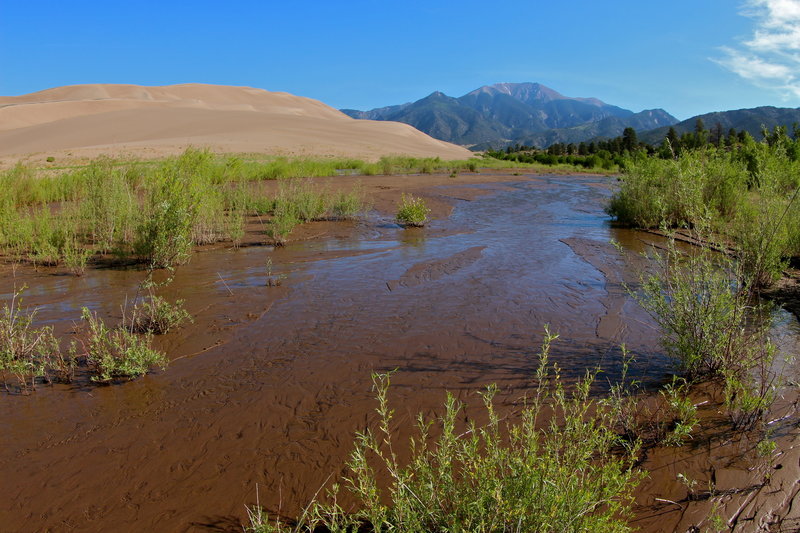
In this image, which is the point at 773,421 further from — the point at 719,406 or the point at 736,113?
the point at 736,113

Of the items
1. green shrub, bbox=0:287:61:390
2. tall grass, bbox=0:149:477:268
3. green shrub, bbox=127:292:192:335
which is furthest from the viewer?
tall grass, bbox=0:149:477:268

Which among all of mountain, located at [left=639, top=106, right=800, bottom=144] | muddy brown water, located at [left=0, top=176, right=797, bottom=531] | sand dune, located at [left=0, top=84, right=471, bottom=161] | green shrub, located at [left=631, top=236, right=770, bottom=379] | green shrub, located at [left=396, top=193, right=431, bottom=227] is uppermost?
mountain, located at [left=639, top=106, right=800, bottom=144]

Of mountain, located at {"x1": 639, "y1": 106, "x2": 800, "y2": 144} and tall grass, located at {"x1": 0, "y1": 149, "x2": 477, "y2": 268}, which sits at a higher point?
mountain, located at {"x1": 639, "y1": 106, "x2": 800, "y2": 144}

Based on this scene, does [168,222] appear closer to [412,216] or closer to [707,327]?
[412,216]

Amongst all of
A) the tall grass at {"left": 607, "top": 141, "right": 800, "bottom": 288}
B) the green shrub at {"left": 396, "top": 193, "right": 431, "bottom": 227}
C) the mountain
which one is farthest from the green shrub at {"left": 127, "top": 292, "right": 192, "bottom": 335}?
the mountain

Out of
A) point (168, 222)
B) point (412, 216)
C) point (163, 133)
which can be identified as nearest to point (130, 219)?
point (168, 222)

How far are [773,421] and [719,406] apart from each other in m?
0.35

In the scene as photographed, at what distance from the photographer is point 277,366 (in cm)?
499

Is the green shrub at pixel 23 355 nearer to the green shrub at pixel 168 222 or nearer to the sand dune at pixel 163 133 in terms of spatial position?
the green shrub at pixel 168 222

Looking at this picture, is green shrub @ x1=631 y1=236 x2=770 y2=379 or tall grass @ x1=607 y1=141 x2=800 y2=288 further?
tall grass @ x1=607 y1=141 x2=800 y2=288

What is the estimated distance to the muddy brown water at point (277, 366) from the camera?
3230 millimetres

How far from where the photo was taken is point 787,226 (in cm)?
812

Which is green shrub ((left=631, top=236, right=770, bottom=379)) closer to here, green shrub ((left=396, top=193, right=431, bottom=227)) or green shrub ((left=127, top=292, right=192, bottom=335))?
green shrub ((left=127, top=292, right=192, bottom=335))

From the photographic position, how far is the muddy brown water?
3.23 m
